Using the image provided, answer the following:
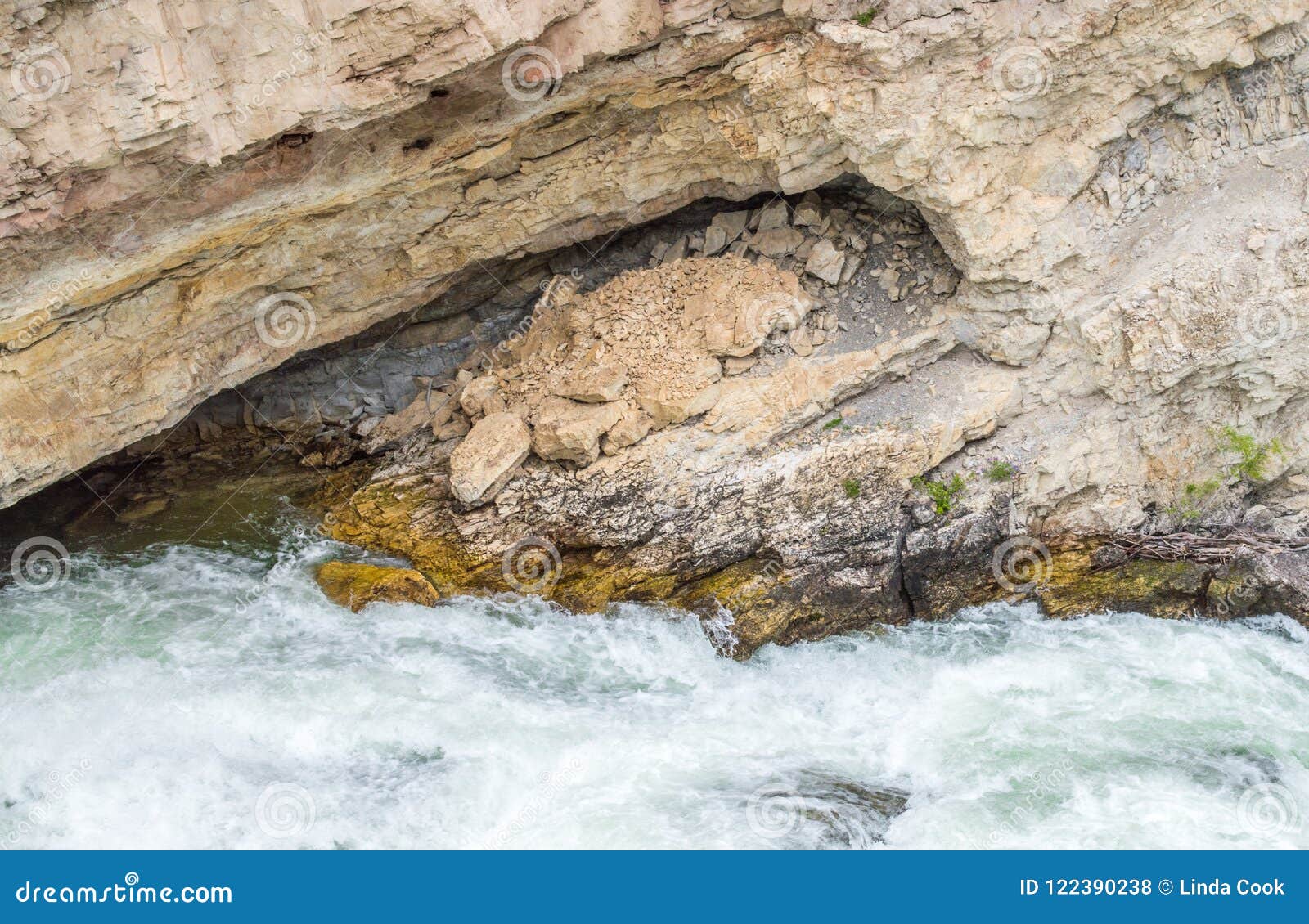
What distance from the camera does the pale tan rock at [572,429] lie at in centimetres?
999

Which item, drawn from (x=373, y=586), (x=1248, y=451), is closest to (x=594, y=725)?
(x=373, y=586)

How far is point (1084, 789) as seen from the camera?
8062 mm

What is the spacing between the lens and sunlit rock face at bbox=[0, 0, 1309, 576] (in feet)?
25.5

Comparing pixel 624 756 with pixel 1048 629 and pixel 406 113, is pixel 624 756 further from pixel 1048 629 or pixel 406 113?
pixel 406 113

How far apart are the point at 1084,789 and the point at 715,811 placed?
2.78 m

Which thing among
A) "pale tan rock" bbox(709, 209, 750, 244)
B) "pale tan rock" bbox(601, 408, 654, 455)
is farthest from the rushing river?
"pale tan rock" bbox(709, 209, 750, 244)

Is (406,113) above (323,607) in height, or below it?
above

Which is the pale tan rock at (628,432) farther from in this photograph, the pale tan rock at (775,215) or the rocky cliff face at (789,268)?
the pale tan rock at (775,215)

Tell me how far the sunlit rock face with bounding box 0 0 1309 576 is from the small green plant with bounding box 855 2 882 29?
0.21 feet

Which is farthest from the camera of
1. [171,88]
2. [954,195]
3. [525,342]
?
[525,342]

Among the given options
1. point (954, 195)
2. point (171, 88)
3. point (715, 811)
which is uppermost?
point (171, 88)

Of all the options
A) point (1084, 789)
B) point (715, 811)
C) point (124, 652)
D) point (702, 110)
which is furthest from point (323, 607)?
point (1084, 789)

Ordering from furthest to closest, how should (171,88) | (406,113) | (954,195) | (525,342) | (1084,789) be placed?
1. (525,342)
2. (954,195)
3. (406,113)
4. (1084,789)
5. (171,88)

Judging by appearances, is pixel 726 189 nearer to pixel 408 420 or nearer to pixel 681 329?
pixel 681 329
